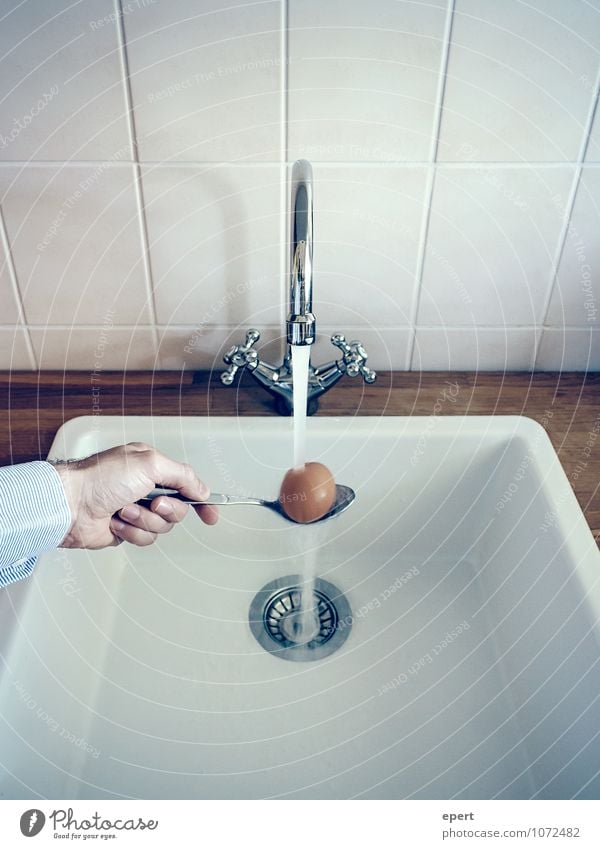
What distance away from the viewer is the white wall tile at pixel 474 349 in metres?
0.81

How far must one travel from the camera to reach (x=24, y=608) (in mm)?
554

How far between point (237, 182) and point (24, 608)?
0.45 meters

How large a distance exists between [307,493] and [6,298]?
40 cm

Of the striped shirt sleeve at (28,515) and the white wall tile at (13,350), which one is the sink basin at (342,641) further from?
the white wall tile at (13,350)

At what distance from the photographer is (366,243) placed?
29.5 inches

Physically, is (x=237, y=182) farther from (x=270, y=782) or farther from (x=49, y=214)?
(x=270, y=782)

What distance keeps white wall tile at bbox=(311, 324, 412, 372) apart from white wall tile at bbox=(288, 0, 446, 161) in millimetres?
190

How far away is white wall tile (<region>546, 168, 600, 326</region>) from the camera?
73 centimetres

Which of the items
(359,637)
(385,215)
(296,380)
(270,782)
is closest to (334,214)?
(385,215)

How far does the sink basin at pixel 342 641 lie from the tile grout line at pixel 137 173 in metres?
0.13
